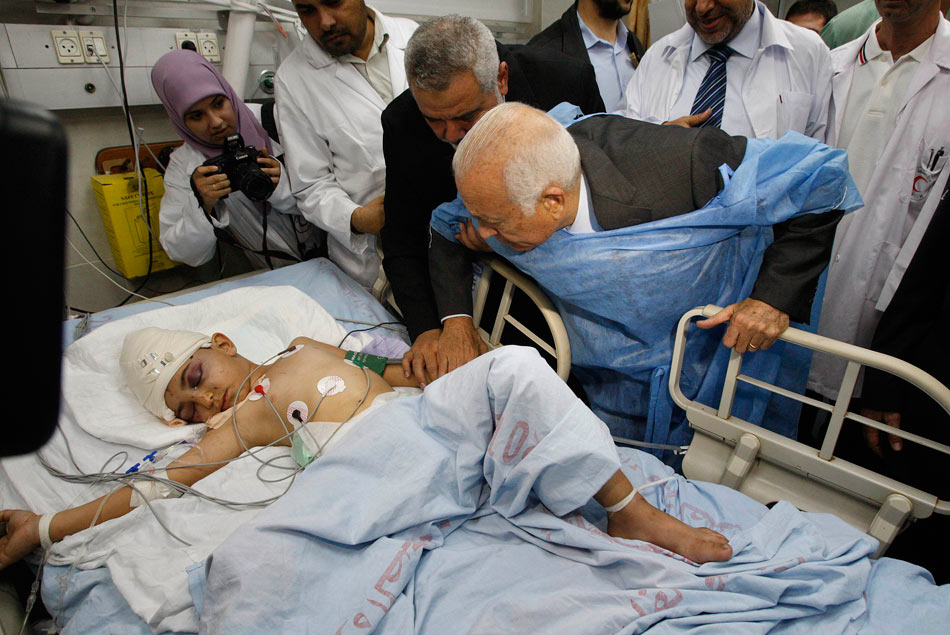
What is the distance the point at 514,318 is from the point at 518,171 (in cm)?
69

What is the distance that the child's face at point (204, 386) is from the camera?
69.8 inches

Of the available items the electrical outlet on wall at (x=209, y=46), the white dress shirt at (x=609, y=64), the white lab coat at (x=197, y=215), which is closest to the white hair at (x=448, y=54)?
the white lab coat at (x=197, y=215)

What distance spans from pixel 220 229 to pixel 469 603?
6.88ft

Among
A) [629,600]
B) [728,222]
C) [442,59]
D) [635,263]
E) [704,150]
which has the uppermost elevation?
[442,59]

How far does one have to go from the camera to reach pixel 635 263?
1455mm

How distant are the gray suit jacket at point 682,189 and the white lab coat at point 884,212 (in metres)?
0.75

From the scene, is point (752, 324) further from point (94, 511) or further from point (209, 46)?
point (209, 46)

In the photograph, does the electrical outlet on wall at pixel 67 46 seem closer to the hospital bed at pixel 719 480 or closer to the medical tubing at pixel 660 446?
the hospital bed at pixel 719 480

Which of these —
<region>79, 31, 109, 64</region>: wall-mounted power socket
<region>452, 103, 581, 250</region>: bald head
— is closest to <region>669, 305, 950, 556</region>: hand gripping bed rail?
<region>452, 103, 581, 250</region>: bald head

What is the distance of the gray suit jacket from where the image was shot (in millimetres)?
1380

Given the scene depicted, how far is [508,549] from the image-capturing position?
1.26m

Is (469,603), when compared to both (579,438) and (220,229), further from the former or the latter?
(220,229)

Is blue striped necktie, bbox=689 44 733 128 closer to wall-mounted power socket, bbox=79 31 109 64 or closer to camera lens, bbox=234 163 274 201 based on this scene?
camera lens, bbox=234 163 274 201

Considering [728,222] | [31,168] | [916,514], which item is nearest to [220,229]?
[728,222]
